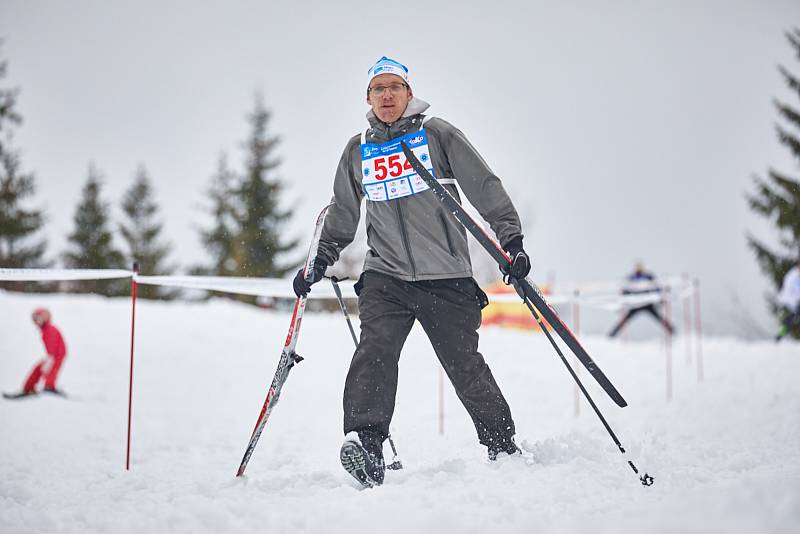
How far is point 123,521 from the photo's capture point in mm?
2289

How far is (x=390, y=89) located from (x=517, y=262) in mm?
1088

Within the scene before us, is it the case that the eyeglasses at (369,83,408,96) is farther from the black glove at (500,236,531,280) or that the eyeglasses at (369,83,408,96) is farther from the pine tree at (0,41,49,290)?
the pine tree at (0,41,49,290)

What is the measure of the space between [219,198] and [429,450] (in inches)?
1043

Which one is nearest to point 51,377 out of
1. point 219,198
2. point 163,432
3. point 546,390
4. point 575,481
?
point 163,432

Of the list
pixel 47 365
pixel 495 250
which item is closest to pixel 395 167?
pixel 495 250

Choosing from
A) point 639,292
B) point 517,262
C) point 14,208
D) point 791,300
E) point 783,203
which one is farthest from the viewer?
point 14,208

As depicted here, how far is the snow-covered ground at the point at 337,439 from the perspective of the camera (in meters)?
2.16

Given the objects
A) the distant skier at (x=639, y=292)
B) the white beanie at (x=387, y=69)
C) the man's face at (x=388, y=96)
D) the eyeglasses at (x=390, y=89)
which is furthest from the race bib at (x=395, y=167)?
the distant skier at (x=639, y=292)

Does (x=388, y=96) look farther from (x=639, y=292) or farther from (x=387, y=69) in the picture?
(x=639, y=292)

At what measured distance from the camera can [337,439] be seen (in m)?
5.24

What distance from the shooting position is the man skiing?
126 inches

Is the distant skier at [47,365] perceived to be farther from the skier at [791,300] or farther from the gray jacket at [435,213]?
the skier at [791,300]

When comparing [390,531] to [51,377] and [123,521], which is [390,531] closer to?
[123,521]

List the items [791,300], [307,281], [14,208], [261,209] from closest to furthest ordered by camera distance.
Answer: [307,281] < [791,300] < [14,208] < [261,209]
